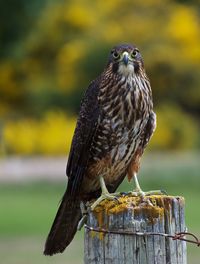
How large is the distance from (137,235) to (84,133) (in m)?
1.72

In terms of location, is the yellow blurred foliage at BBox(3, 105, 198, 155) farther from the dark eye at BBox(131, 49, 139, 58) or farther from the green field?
the dark eye at BBox(131, 49, 139, 58)

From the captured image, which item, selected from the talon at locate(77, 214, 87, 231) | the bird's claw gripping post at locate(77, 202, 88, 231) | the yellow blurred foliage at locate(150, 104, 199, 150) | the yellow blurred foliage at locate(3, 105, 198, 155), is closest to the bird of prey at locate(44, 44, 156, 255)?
the bird's claw gripping post at locate(77, 202, 88, 231)

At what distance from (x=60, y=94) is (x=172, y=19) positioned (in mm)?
5532

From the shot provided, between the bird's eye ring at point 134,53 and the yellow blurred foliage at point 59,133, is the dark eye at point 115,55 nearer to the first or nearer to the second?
the bird's eye ring at point 134,53

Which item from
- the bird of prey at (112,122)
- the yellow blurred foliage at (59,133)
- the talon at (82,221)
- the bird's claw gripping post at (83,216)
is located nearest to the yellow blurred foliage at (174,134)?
the yellow blurred foliage at (59,133)

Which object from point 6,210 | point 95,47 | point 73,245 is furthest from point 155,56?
point 73,245

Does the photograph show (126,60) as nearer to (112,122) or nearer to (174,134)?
(112,122)

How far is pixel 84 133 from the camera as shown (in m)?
6.01

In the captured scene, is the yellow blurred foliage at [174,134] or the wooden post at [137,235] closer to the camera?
→ the wooden post at [137,235]

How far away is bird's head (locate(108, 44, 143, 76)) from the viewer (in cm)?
591

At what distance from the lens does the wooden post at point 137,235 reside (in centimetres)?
434

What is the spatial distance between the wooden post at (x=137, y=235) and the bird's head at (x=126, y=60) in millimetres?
1559

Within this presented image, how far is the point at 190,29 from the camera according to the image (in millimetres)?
36375

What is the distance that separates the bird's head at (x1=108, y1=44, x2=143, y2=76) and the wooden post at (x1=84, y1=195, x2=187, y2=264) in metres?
1.56
